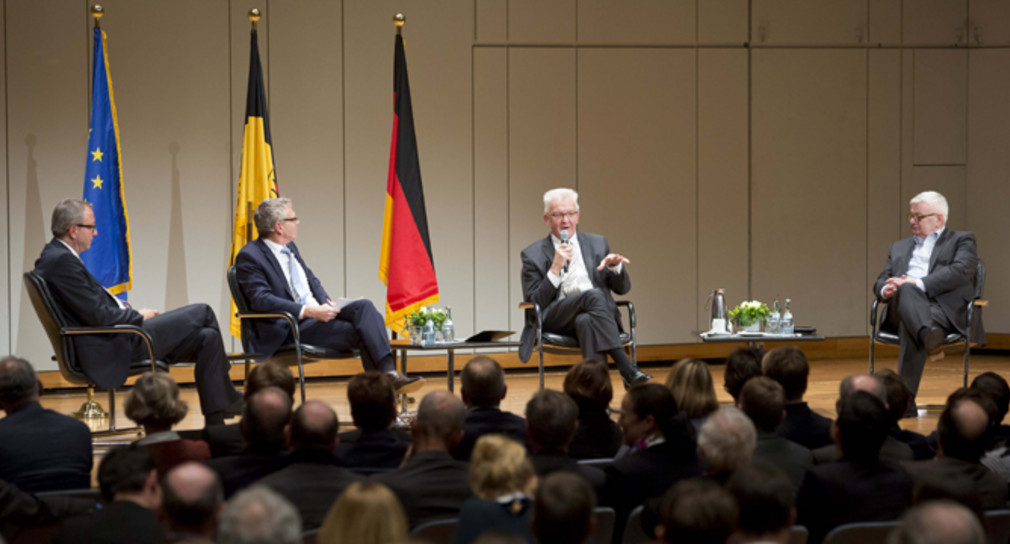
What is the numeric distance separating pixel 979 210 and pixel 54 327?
7.39 meters

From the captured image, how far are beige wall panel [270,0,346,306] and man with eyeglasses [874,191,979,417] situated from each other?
12.9 ft

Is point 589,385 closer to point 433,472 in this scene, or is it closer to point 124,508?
point 433,472

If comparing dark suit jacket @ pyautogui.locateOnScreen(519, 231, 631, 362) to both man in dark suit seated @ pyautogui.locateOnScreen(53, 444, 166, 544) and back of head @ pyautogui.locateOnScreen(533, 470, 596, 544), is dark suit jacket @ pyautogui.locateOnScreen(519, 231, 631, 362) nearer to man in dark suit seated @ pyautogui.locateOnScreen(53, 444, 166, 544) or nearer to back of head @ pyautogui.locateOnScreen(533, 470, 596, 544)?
man in dark suit seated @ pyautogui.locateOnScreen(53, 444, 166, 544)

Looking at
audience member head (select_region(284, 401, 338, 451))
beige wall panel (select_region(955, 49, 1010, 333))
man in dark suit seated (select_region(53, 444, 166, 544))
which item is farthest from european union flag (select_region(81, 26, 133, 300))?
beige wall panel (select_region(955, 49, 1010, 333))

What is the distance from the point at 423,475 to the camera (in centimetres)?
248

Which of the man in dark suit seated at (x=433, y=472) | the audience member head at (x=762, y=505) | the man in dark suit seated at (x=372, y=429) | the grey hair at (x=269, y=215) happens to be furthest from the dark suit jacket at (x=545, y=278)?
the audience member head at (x=762, y=505)

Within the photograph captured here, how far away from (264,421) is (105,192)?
3846 millimetres

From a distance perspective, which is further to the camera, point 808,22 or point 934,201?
point 808,22

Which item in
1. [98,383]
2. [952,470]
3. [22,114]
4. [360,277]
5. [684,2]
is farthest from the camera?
[684,2]

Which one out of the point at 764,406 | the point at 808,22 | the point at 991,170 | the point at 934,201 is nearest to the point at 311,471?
the point at 764,406

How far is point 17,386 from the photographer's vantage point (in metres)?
3.09

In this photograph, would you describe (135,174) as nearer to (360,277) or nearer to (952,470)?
(360,277)

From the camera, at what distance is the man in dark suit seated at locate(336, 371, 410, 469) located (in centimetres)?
298

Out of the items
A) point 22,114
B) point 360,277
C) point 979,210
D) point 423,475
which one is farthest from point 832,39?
point 423,475
